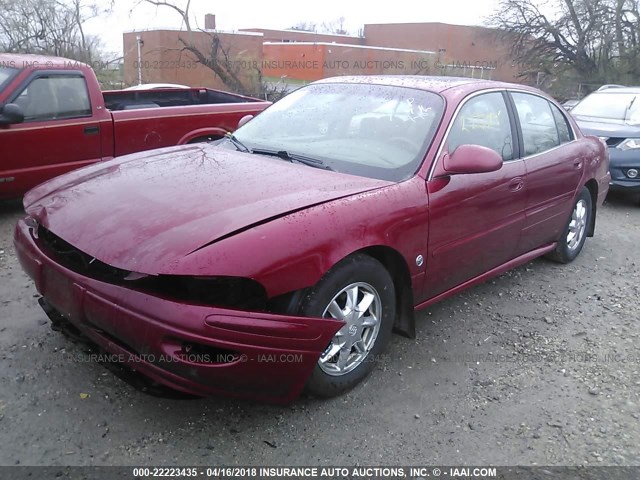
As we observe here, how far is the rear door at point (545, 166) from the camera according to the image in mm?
4219

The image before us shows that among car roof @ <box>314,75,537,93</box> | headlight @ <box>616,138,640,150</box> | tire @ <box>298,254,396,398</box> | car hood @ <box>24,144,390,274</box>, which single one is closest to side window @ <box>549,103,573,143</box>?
car roof @ <box>314,75,537,93</box>

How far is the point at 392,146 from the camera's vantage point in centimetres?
349

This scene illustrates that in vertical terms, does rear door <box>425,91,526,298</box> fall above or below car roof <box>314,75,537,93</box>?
below

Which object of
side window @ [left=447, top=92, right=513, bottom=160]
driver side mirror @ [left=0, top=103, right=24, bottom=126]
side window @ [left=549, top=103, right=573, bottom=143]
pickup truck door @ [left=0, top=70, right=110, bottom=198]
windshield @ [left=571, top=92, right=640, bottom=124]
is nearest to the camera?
side window @ [left=447, top=92, right=513, bottom=160]

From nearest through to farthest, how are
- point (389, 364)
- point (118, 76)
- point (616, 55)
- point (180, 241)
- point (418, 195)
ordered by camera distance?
1. point (180, 241)
2. point (418, 195)
3. point (389, 364)
4. point (118, 76)
5. point (616, 55)

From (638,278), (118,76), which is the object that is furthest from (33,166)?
(118,76)

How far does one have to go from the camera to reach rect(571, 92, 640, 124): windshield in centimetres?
871

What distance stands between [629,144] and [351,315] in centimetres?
644

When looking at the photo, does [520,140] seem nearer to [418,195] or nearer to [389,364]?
[418,195]

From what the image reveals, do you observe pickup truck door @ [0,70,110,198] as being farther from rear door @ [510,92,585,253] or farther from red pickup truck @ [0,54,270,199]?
rear door @ [510,92,585,253]

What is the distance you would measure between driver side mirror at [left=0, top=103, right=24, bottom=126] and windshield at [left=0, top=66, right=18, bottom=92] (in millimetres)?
387

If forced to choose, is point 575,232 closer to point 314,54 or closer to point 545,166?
point 545,166

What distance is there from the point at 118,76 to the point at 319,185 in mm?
23400

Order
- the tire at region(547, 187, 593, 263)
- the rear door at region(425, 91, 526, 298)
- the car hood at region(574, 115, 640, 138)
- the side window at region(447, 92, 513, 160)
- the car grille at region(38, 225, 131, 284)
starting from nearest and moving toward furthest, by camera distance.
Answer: the car grille at region(38, 225, 131, 284) < the rear door at region(425, 91, 526, 298) < the side window at region(447, 92, 513, 160) < the tire at region(547, 187, 593, 263) < the car hood at region(574, 115, 640, 138)
